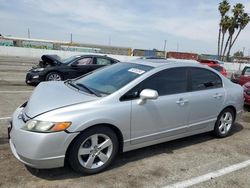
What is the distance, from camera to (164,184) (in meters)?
3.48

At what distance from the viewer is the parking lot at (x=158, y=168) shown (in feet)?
11.3

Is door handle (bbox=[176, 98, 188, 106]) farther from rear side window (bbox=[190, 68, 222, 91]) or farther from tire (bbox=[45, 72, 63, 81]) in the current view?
tire (bbox=[45, 72, 63, 81])

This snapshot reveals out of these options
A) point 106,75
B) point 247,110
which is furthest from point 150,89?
point 247,110

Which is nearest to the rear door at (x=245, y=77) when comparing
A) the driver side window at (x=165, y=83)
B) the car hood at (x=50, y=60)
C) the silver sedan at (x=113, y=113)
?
the silver sedan at (x=113, y=113)

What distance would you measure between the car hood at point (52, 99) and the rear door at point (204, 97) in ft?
6.18

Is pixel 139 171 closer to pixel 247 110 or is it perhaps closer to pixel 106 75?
pixel 106 75

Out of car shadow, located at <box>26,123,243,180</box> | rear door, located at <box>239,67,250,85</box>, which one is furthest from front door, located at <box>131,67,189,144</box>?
rear door, located at <box>239,67,250,85</box>

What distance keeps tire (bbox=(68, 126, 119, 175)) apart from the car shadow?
163mm

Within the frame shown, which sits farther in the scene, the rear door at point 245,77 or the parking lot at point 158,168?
the rear door at point 245,77

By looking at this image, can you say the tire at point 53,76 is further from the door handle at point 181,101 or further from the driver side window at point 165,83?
the door handle at point 181,101

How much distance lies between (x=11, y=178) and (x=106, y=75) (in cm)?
210

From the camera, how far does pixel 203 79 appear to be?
4980mm

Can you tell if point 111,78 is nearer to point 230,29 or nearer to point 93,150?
point 93,150

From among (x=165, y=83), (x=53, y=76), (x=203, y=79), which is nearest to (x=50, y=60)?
(x=53, y=76)
